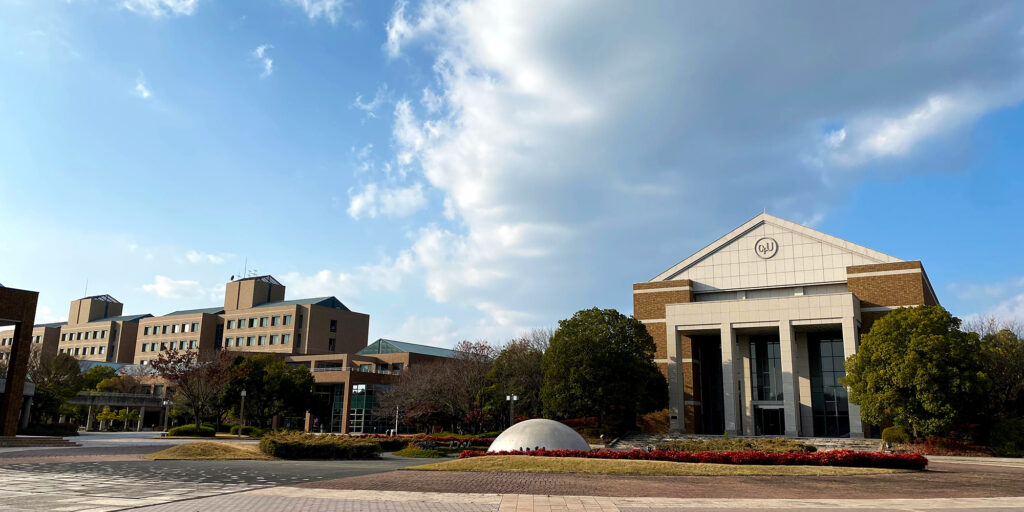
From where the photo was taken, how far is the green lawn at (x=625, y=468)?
18766 millimetres

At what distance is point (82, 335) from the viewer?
118 metres

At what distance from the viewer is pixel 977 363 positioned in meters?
35.6

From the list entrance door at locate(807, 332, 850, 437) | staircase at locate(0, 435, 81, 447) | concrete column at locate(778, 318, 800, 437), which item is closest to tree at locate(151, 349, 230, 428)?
staircase at locate(0, 435, 81, 447)

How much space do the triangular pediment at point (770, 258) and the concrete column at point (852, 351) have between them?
5.97 meters

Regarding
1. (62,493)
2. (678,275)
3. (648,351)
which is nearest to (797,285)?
(678,275)

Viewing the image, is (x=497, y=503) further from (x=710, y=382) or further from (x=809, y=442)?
(x=710, y=382)

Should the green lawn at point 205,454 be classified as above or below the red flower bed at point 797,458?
below

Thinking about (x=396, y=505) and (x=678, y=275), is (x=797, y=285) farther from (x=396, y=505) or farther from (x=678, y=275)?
(x=396, y=505)

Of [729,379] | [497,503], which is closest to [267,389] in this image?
[729,379]

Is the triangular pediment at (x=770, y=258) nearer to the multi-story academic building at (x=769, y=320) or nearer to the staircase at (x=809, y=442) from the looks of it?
the multi-story academic building at (x=769, y=320)

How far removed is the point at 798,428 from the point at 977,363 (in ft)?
40.2

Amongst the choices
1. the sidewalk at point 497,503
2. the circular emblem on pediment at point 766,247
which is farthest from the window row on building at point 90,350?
the sidewalk at point 497,503

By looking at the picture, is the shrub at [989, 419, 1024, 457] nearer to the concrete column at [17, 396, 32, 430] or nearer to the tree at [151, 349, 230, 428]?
the tree at [151, 349, 230, 428]

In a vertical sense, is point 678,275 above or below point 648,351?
above
